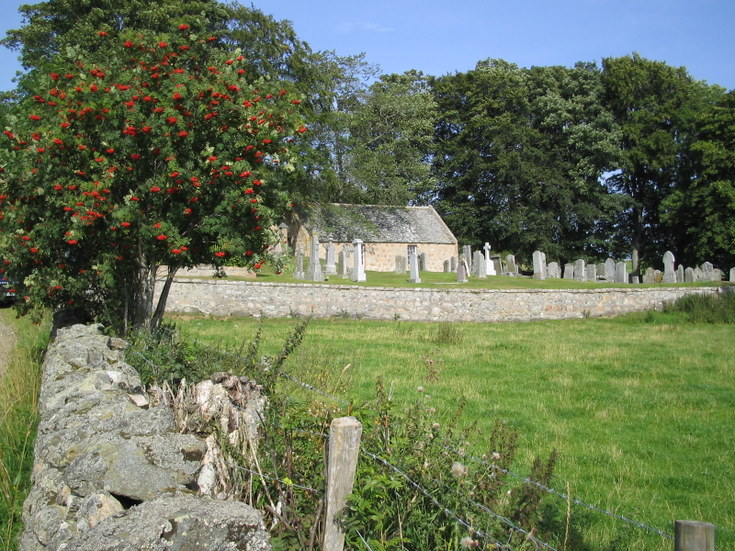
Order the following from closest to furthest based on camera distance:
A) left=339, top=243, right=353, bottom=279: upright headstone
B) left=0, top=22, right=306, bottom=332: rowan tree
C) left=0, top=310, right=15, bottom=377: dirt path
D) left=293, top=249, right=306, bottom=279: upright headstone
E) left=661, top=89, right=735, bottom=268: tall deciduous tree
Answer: left=0, top=22, right=306, bottom=332: rowan tree < left=0, top=310, right=15, bottom=377: dirt path < left=293, top=249, right=306, bottom=279: upright headstone < left=339, top=243, right=353, bottom=279: upright headstone < left=661, top=89, right=735, bottom=268: tall deciduous tree

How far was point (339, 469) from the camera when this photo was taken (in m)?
3.31

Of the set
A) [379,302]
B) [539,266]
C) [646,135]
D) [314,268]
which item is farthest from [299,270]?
[646,135]

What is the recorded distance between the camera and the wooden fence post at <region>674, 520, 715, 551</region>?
2.42m

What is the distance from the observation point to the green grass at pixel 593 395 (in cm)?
568

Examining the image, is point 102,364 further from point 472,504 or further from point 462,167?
point 462,167

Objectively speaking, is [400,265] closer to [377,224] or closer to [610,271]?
[377,224]

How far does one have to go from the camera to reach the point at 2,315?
64.6ft

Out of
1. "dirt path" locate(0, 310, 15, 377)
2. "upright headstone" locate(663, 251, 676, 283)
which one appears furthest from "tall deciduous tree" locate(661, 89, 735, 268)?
"dirt path" locate(0, 310, 15, 377)

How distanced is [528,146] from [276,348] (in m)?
39.3

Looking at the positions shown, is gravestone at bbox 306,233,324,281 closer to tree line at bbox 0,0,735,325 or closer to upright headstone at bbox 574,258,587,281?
tree line at bbox 0,0,735,325

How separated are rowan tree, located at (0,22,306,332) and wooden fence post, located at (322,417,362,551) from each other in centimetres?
466

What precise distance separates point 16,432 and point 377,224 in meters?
39.1

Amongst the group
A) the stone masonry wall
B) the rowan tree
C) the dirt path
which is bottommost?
the dirt path

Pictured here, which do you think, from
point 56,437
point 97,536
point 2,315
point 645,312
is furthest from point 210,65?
point 645,312
